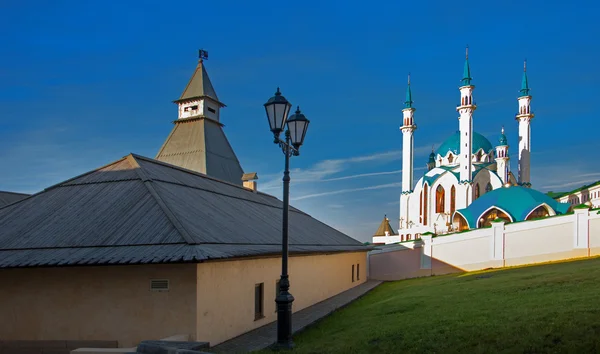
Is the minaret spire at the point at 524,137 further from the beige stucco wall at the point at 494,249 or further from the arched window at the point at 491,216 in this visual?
the beige stucco wall at the point at 494,249

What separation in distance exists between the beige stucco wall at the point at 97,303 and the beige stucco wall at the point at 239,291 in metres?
0.58

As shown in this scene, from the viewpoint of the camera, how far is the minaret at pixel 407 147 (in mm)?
69375

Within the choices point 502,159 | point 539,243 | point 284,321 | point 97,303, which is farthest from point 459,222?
point 97,303

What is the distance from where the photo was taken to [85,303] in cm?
1206

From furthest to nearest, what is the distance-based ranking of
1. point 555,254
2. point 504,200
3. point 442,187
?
point 442,187 < point 504,200 < point 555,254

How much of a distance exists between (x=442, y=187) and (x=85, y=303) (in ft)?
199

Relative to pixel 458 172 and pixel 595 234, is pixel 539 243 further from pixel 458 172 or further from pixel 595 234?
pixel 458 172

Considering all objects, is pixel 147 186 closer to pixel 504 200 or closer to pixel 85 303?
pixel 85 303

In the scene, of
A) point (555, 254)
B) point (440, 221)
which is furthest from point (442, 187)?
point (555, 254)

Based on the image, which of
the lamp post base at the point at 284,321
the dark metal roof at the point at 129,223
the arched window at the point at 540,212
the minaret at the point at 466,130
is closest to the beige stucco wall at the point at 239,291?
the dark metal roof at the point at 129,223

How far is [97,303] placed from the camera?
12.0 meters

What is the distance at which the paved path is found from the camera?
38.7ft

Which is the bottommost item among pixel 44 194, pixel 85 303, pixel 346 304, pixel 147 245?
pixel 346 304

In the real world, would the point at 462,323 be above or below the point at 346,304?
above
